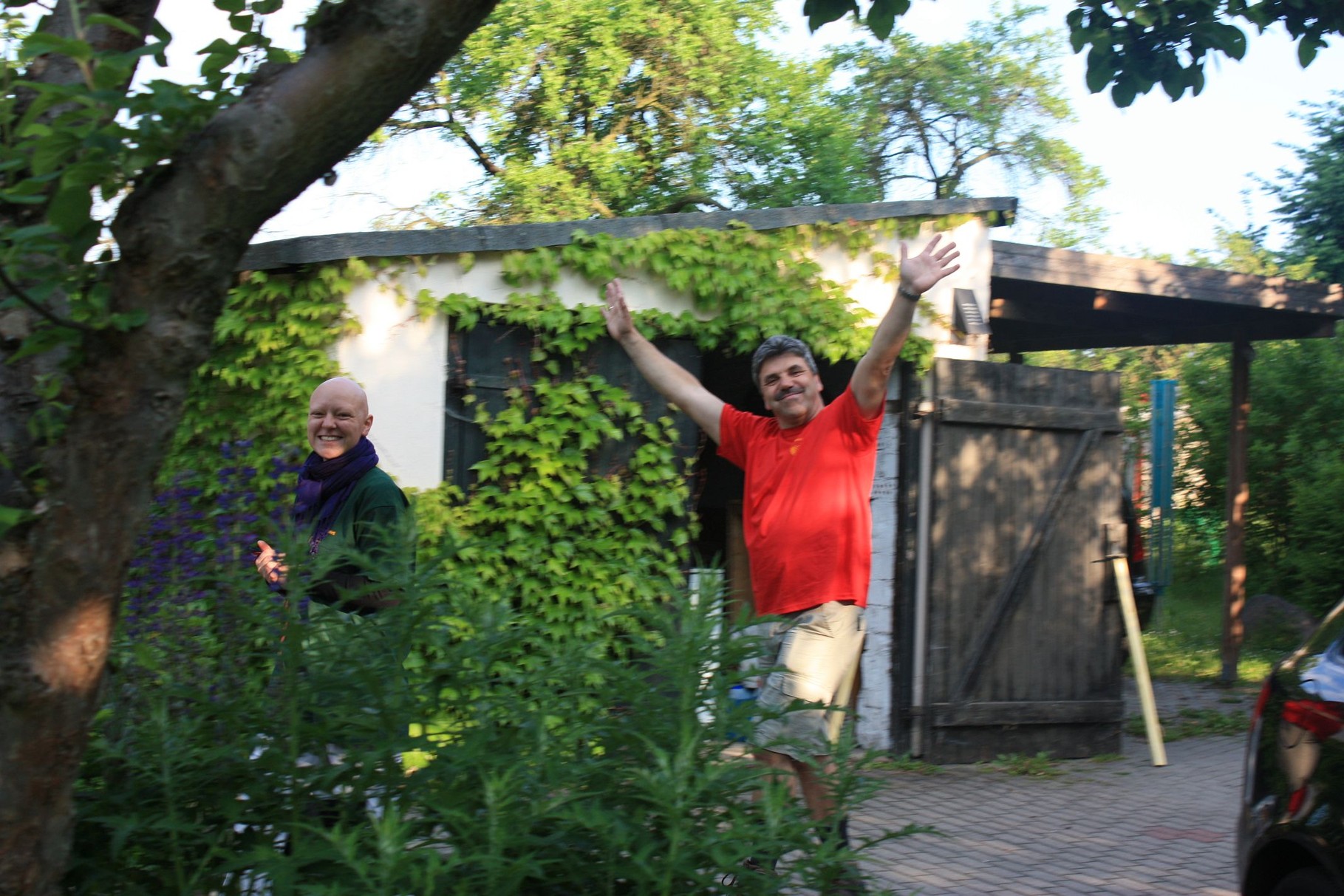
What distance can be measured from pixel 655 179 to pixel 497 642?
1082 inches

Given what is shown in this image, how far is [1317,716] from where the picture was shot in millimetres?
3119

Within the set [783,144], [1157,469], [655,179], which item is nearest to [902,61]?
[783,144]

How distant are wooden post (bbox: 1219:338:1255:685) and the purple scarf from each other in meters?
8.79

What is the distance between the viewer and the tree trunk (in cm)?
196

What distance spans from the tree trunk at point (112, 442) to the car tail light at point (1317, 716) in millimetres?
2570

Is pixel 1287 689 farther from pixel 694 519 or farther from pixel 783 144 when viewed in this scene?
pixel 783 144

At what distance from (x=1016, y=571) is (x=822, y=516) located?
14.2 feet

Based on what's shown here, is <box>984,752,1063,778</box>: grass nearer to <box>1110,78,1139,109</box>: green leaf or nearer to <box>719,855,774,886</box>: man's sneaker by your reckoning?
<box>1110,78,1139,109</box>: green leaf

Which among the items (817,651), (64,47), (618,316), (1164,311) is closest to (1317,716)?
(817,651)

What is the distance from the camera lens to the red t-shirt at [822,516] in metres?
4.31

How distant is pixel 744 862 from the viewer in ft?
6.73

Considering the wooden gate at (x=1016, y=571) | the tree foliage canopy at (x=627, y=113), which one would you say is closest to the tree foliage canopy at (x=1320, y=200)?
the tree foliage canopy at (x=627, y=113)

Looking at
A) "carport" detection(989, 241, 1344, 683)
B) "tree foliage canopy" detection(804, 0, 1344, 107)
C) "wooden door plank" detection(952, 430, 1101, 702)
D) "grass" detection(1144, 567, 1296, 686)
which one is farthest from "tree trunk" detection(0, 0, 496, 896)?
"grass" detection(1144, 567, 1296, 686)

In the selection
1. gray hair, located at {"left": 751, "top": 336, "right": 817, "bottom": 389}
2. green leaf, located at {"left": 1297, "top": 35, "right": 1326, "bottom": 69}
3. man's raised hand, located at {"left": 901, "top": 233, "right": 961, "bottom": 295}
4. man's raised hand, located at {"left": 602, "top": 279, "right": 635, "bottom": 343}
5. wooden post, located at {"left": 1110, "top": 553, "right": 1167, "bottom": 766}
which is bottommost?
wooden post, located at {"left": 1110, "top": 553, "right": 1167, "bottom": 766}
